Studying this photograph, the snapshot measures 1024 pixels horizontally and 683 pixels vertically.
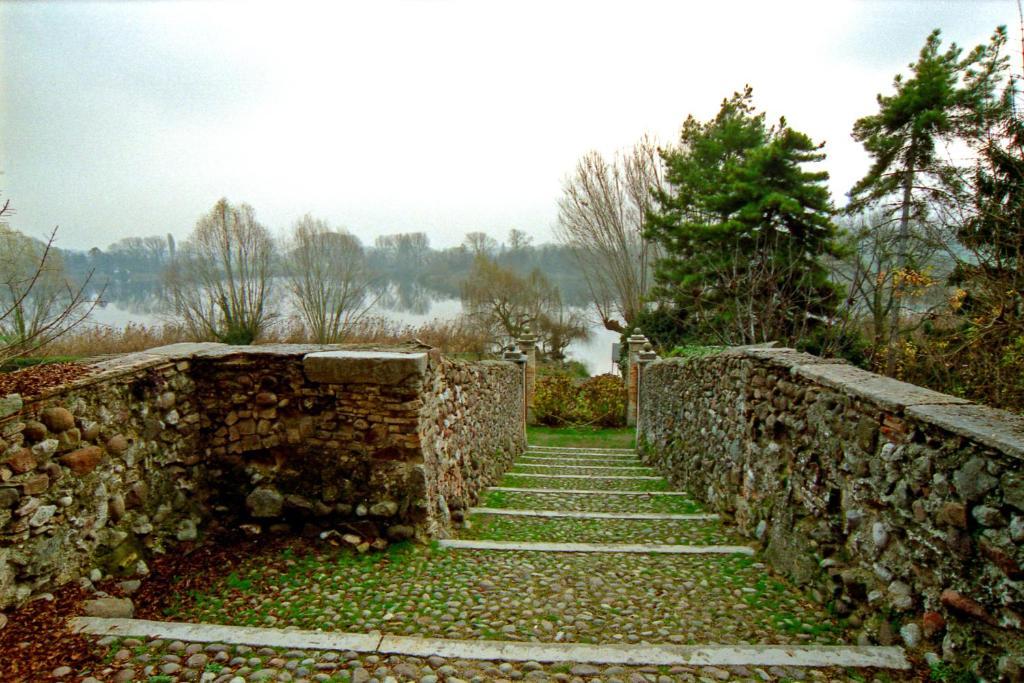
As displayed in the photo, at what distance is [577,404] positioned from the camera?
1462 centimetres

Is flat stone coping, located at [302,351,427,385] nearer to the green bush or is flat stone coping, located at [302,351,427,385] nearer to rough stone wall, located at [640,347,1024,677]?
rough stone wall, located at [640,347,1024,677]

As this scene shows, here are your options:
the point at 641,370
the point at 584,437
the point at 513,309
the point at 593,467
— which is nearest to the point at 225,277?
the point at 513,309

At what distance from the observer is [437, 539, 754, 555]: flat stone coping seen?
10.7 feet

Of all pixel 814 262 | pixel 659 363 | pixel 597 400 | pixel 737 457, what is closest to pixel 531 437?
pixel 597 400

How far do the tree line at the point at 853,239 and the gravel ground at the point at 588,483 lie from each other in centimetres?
302

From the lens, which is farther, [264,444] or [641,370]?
[641,370]

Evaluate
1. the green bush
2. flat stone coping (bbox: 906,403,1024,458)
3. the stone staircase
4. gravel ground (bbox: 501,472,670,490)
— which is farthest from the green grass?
flat stone coping (bbox: 906,403,1024,458)

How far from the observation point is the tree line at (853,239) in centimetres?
409

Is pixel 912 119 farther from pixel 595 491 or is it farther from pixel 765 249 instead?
pixel 595 491

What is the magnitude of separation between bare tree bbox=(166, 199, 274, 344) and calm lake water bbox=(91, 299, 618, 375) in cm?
127

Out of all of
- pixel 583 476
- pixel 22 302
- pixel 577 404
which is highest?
pixel 22 302

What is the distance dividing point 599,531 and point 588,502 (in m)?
1.02

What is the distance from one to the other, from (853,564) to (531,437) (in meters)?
10.0

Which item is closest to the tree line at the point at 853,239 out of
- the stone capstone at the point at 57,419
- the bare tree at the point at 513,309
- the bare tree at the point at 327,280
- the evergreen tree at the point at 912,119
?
the evergreen tree at the point at 912,119
